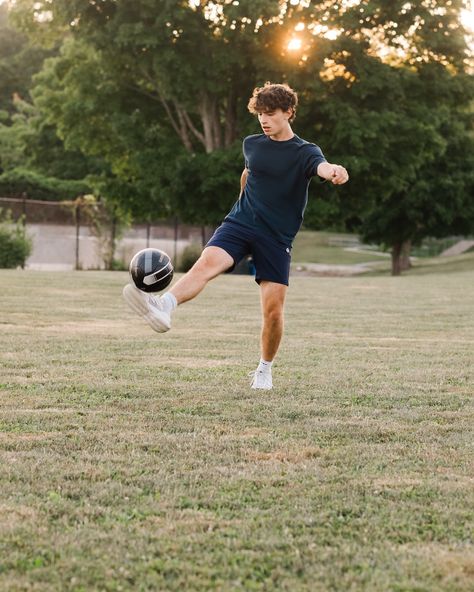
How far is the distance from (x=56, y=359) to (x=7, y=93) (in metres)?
61.9

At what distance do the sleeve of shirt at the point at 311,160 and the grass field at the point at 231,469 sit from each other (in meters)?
1.52

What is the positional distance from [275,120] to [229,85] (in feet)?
88.4

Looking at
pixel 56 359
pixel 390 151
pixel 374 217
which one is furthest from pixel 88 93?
pixel 56 359

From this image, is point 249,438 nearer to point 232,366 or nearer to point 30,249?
point 232,366

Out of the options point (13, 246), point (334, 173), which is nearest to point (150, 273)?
point (334, 173)

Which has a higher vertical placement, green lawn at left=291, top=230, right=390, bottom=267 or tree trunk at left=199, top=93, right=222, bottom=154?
tree trunk at left=199, top=93, right=222, bottom=154

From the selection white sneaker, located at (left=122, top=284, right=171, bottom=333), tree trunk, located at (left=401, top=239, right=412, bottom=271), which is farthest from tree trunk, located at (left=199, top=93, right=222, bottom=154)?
white sneaker, located at (left=122, top=284, right=171, bottom=333)

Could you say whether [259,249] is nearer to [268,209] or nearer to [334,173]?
[268,209]

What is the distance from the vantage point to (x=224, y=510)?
3715mm

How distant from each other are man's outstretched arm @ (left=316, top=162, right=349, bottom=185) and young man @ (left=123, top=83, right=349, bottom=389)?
0.16 metres

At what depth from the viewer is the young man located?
248 inches

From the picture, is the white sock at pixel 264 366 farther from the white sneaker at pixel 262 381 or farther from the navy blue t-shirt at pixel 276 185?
the navy blue t-shirt at pixel 276 185

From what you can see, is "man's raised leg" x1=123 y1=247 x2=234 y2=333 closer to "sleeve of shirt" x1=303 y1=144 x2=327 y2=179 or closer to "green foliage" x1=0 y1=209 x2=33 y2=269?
"sleeve of shirt" x1=303 y1=144 x2=327 y2=179

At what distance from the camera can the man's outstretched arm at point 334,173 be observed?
570 centimetres
